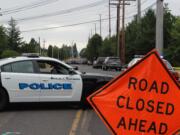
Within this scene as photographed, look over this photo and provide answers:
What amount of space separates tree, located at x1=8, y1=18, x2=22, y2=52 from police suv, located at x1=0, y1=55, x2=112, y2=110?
8993cm

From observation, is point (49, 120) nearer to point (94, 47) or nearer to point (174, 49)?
point (174, 49)

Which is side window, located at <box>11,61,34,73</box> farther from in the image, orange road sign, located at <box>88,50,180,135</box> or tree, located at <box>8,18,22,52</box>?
tree, located at <box>8,18,22,52</box>

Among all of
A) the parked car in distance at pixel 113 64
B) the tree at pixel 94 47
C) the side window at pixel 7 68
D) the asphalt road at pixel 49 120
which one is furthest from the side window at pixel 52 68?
the tree at pixel 94 47

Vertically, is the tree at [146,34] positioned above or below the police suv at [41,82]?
above

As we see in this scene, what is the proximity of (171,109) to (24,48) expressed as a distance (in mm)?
97789

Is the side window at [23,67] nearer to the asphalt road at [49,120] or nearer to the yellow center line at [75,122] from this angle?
the asphalt road at [49,120]

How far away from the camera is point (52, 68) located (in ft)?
44.4

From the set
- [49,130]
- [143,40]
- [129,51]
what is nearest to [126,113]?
[49,130]

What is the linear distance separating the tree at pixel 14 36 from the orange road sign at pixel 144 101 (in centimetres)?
9714

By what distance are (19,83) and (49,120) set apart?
1.94 m

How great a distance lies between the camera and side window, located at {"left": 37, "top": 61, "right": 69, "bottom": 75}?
13.4 m

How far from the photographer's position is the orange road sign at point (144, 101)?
6207 millimetres

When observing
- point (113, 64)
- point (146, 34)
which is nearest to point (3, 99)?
point (113, 64)

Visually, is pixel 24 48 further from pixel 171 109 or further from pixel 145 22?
pixel 171 109
